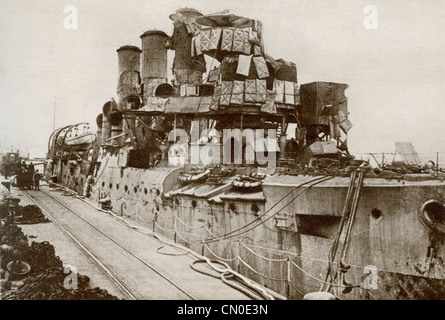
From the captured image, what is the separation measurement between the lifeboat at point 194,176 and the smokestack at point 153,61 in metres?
22.3

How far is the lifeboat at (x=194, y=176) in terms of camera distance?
68.5 ft

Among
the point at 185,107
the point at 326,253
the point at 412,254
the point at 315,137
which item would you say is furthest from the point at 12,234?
the point at 315,137

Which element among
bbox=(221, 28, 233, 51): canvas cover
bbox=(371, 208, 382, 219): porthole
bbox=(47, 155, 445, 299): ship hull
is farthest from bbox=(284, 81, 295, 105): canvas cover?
bbox=(371, 208, 382, 219): porthole

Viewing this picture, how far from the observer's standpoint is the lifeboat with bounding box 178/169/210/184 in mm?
20886

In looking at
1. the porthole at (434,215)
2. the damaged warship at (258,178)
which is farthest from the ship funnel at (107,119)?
the porthole at (434,215)

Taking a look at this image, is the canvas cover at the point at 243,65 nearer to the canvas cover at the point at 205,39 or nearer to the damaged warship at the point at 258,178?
the damaged warship at the point at 258,178

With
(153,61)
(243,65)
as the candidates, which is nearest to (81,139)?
(153,61)

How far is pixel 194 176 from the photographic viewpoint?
21.1 metres

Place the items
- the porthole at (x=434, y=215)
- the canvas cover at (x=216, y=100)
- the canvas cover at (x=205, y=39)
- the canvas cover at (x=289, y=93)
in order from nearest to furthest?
the porthole at (x=434, y=215) → the canvas cover at (x=216, y=100) → the canvas cover at (x=205, y=39) → the canvas cover at (x=289, y=93)

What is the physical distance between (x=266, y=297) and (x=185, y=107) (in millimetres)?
19764

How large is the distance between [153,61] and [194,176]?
2473 cm

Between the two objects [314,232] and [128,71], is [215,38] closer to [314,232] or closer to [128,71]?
[314,232]
